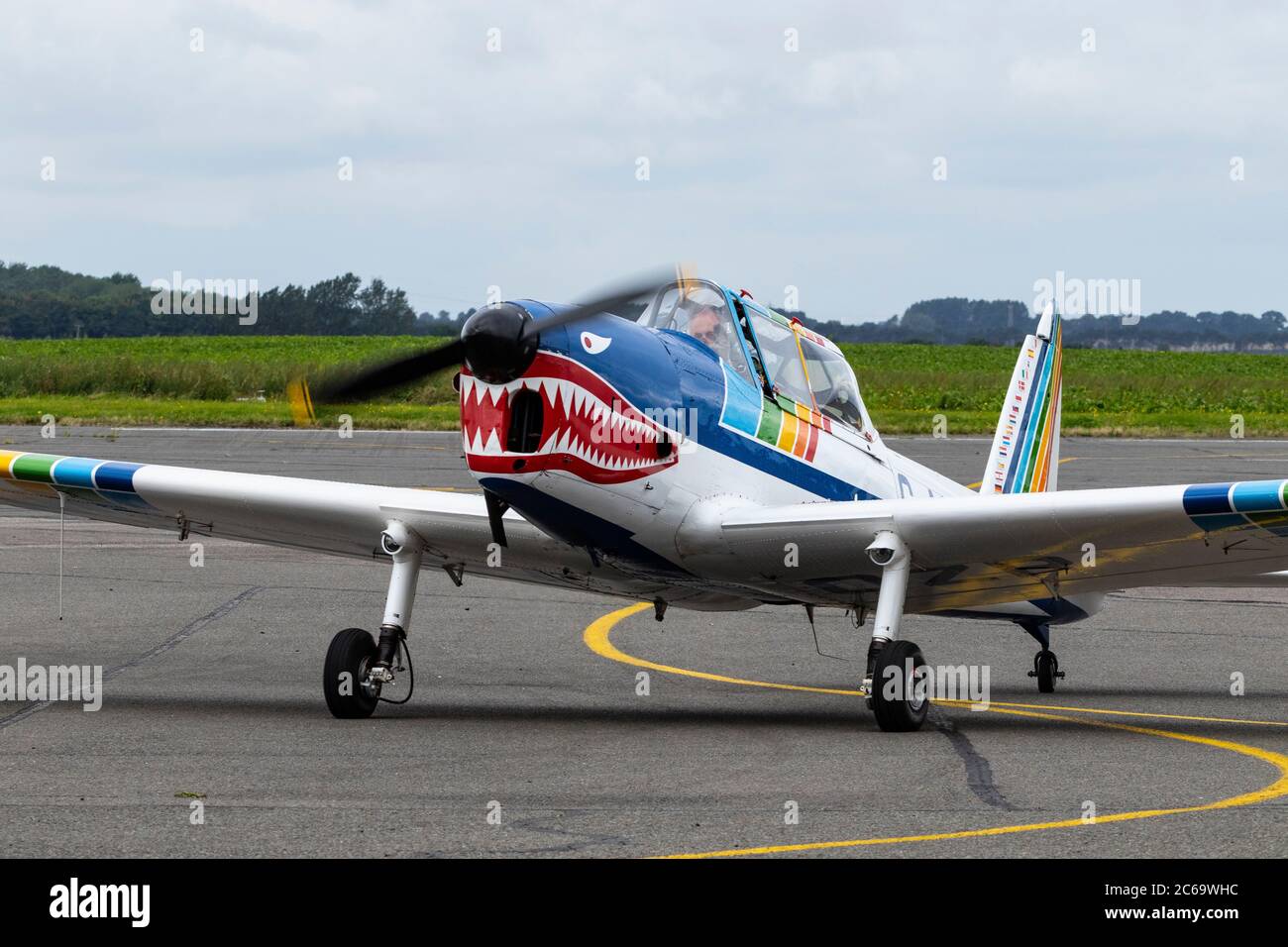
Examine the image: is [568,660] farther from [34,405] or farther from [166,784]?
[34,405]

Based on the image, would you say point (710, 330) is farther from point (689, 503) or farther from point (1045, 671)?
point (1045, 671)

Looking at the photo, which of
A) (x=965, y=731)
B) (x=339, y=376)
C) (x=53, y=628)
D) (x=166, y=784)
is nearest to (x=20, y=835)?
(x=166, y=784)

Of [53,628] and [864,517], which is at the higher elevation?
[864,517]

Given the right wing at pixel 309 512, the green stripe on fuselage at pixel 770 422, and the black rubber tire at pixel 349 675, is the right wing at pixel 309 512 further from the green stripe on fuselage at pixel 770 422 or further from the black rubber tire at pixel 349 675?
the green stripe on fuselage at pixel 770 422

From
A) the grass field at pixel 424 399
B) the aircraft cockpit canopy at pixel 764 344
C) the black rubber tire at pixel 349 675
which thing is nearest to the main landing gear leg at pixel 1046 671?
the aircraft cockpit canopy at pixel 764 344

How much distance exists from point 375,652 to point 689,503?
2223mm

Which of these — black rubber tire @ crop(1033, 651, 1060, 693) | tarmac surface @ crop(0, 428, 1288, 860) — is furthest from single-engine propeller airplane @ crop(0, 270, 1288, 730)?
tarmac surface @ crop(0, 428, 1288, 860)

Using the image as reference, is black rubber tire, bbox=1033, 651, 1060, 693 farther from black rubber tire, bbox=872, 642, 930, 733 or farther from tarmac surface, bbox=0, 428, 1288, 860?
black rubber tire, bbox=872, 642, 930, 733

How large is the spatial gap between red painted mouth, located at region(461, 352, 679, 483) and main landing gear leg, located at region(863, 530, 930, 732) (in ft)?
5.83

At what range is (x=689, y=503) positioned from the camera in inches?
389

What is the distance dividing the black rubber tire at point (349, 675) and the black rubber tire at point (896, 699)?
121 inches

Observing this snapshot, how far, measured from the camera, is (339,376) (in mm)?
9945

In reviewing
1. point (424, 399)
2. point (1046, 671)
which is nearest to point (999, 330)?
point (1046, 671)
